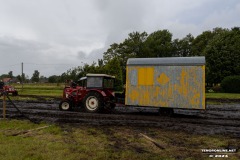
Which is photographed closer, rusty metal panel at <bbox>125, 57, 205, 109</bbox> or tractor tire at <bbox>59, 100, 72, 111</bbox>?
rusty metal panel at <bbox>125, 57, 205, 109</bbox>

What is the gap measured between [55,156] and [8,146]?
1687 mm

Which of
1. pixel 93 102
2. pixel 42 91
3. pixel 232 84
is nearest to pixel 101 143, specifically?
pixel 93 102

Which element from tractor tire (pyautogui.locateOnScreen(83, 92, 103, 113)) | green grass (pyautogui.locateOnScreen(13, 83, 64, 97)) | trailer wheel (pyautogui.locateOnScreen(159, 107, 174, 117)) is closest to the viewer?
trailer wheel (pyautogui.locateOnScreen(159, 107, 174, 117))

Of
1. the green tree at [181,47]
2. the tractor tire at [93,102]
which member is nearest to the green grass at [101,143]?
the tractor tire at [93,102]

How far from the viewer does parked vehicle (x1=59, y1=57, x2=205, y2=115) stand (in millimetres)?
12938

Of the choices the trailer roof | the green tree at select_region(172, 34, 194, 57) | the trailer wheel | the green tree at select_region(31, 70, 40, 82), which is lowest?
the trailer wheel

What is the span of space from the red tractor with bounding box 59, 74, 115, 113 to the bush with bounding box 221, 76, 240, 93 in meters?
29.3

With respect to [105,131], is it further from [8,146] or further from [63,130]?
[8,146]

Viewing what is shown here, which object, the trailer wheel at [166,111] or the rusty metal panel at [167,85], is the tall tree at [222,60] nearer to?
the trailer wheel at [166,111]

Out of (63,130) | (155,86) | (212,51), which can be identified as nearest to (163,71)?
(155,86)

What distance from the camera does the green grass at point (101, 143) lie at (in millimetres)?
6616

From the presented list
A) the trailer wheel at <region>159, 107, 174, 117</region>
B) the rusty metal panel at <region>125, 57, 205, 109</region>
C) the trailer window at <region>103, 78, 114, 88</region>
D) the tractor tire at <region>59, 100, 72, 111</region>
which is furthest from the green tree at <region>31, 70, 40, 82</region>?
the trailer wheel at <region>159, 107, 174, 117</region>

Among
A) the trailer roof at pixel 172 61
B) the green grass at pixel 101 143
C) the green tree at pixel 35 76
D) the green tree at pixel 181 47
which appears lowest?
the green grass at pixel 101 143

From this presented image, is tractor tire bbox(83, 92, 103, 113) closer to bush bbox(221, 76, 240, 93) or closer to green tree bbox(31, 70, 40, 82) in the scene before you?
bush bbox(221, 76, 240, 93)
